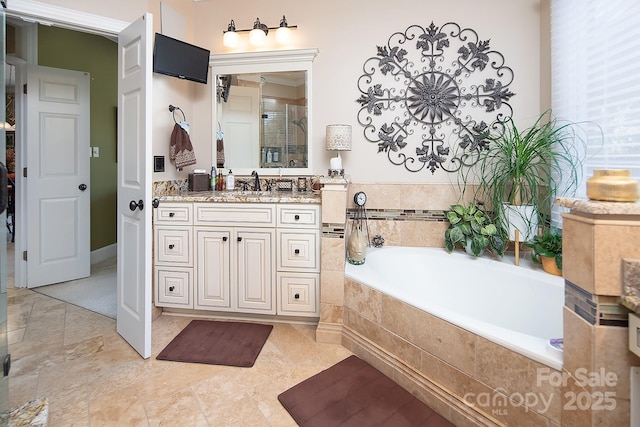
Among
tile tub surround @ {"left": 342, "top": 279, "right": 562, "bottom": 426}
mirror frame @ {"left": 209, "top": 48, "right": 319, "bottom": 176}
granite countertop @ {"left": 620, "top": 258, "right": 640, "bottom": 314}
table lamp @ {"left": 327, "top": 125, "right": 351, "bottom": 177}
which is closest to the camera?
granite countertop @ {"left": 620, "top": 258, "right": 640, "bottom": 314}

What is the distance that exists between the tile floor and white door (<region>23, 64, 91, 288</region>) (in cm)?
94

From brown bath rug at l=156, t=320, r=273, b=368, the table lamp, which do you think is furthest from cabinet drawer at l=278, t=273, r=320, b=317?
the table lamp

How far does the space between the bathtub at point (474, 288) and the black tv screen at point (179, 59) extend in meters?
2.07

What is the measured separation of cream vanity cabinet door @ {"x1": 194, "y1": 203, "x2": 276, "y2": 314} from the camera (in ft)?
7.49

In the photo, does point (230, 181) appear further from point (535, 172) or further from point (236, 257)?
point (535, 172)

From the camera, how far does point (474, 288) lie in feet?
7.00

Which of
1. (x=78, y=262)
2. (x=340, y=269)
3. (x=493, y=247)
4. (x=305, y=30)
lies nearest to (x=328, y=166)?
(x=340, y=269)

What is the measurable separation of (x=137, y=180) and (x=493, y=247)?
2.46 m

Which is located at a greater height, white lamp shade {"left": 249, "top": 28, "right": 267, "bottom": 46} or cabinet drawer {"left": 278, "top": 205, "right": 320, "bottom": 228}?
white lamp shade {"left": 249, "top": 28, "right": 267, "bottom": 46}

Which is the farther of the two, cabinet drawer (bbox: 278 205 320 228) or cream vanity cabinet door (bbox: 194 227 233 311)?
cream vanity cabinet door (bbox: 194 227 233 311)

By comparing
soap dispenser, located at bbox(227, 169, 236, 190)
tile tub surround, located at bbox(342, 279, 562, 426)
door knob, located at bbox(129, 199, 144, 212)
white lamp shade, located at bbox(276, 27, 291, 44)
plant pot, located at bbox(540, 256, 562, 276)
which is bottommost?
tile tub surround, located at bbox(342, 279, 562, 426)

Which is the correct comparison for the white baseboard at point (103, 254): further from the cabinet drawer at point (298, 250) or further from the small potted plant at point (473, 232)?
the small potted plant at point (473, 232)

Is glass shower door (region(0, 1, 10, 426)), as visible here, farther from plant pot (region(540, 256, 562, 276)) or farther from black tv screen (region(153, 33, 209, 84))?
plant pot (region(540, 256, 562, 276))

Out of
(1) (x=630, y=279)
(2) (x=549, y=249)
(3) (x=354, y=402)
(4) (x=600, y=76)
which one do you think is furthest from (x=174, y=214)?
(4) (x=600, y=76)
